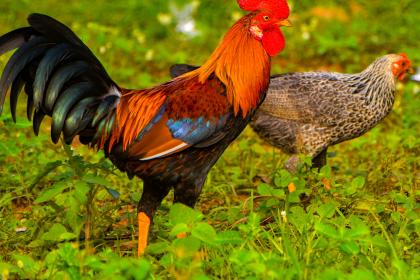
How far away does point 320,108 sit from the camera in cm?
577

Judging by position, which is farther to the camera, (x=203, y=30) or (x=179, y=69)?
(x=203, y=30)

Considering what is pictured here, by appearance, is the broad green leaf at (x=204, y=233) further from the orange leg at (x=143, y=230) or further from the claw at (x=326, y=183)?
the claw at (x=326, y=183)

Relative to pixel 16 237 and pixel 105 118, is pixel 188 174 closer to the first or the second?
pixel 105 118

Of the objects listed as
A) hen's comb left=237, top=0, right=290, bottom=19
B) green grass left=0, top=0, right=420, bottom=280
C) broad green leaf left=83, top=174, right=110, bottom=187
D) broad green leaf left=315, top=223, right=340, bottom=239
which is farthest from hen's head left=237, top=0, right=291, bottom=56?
broad green leaf left=315, top=223, right=340, bottom=239

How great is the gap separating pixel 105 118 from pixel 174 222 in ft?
2.56

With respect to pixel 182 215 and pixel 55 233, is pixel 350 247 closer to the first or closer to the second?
pixel 182 215

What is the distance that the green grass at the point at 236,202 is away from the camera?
3871 mm

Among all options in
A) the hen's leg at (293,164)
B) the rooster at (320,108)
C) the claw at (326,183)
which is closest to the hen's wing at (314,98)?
the rooster at (320,108)

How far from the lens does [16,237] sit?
4828 millimetres

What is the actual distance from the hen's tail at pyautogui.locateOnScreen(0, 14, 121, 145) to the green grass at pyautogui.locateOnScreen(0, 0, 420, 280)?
23 cm

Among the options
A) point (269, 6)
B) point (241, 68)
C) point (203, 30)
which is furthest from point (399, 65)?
point (203, 30)

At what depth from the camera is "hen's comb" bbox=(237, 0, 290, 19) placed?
474 centimetres

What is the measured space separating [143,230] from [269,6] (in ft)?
4.71

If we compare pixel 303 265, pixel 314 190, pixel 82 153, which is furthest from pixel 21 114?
pixel 303 265
